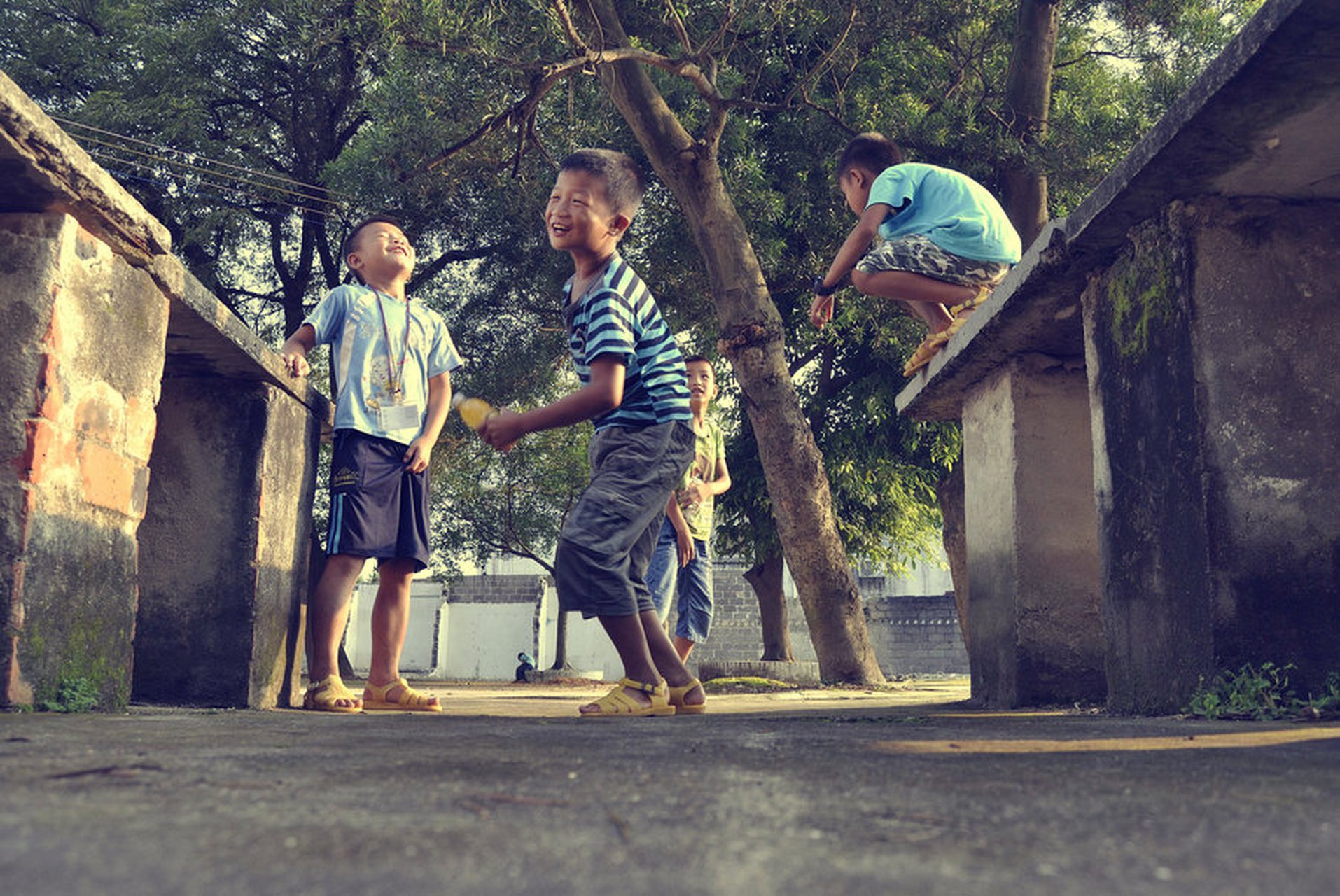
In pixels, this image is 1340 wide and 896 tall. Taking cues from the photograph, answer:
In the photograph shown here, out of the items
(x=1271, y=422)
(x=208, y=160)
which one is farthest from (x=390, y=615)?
(x=208, y=160)

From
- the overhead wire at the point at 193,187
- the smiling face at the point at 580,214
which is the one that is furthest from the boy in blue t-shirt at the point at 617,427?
the overhead wire at the point at 193,187

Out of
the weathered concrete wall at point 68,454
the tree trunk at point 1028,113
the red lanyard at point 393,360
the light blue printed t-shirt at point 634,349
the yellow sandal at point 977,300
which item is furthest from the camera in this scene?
the tree trunk at point 1028,113

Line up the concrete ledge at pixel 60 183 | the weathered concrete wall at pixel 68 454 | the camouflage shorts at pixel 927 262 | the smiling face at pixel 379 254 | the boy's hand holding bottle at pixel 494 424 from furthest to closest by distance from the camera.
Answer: the camouflage shorts at pixel 927 262 < the smiling face at pixel 379 254 < the boy's hand holding bottle at pixel 494 424 < the weathered concrete wall at pixel 68 454 < the concrete ledge at pixel 60 183

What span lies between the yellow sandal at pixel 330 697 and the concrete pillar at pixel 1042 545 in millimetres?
2336

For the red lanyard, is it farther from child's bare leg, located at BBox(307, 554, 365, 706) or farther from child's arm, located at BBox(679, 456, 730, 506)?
child's arm, located at BBox(679, 456, 730, 506)

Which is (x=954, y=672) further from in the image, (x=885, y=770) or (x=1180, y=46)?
(x=885, y=770)

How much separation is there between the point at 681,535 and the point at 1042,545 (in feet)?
6.70

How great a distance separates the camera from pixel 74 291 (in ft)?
10.3

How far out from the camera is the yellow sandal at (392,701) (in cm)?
396

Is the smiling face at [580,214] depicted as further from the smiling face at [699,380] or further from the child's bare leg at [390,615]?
the smiling face at [699,380]

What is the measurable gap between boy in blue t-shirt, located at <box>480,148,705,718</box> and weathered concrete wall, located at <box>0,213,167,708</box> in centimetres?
108

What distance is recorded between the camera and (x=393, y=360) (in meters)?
4.21

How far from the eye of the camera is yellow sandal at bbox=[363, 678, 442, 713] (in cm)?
396

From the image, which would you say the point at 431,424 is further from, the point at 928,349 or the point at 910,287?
the point at 928,349
